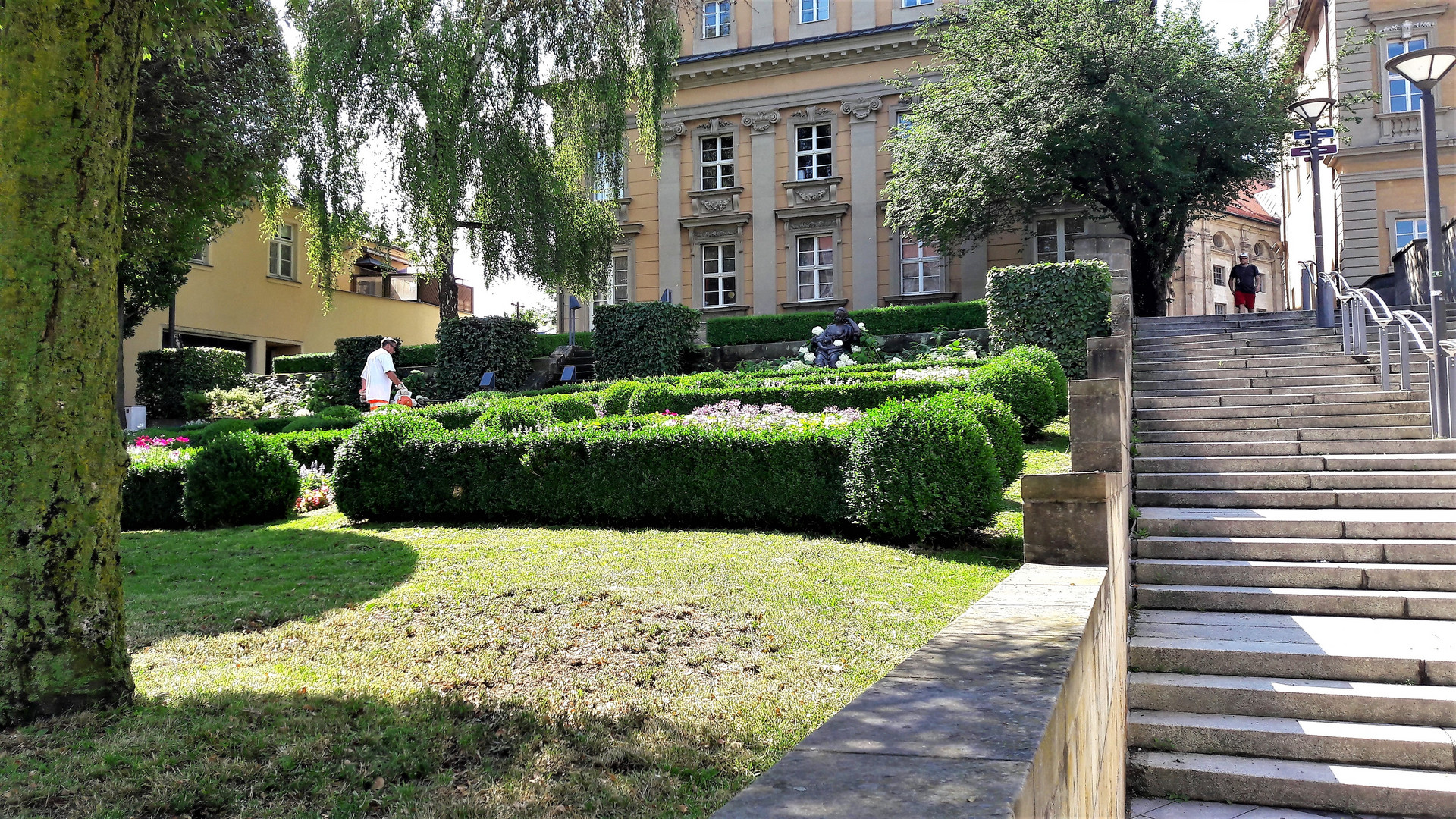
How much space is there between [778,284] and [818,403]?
1564 centimetres

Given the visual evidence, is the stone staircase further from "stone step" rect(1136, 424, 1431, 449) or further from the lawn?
the lawn

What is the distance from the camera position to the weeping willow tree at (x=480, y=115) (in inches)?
752

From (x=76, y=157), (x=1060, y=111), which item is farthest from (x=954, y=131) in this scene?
(x=76, y=157)

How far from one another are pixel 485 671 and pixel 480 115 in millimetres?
17766

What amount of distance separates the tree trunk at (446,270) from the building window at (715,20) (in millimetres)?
12612

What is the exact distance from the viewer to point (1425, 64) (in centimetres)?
1055

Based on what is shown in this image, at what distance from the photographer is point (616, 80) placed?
808 inches

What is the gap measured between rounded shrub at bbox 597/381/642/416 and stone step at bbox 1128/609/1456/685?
9697 mm

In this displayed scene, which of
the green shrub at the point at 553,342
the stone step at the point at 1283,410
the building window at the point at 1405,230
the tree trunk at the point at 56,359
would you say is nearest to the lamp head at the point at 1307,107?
the building window at the point at 1405,230

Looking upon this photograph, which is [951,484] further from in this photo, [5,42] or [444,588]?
[5,42]

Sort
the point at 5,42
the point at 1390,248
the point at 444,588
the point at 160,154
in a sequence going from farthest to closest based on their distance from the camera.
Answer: the point at 1390,248
the point at 160,154
the point at 444,588
the point at 5,42

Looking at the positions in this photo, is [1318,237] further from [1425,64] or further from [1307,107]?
[1425,64]

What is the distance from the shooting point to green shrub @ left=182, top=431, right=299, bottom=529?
10055mm

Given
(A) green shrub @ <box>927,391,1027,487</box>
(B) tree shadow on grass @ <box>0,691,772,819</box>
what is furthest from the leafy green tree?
(B) tree shadow on grass @ <box>0,691,772,819</box>
